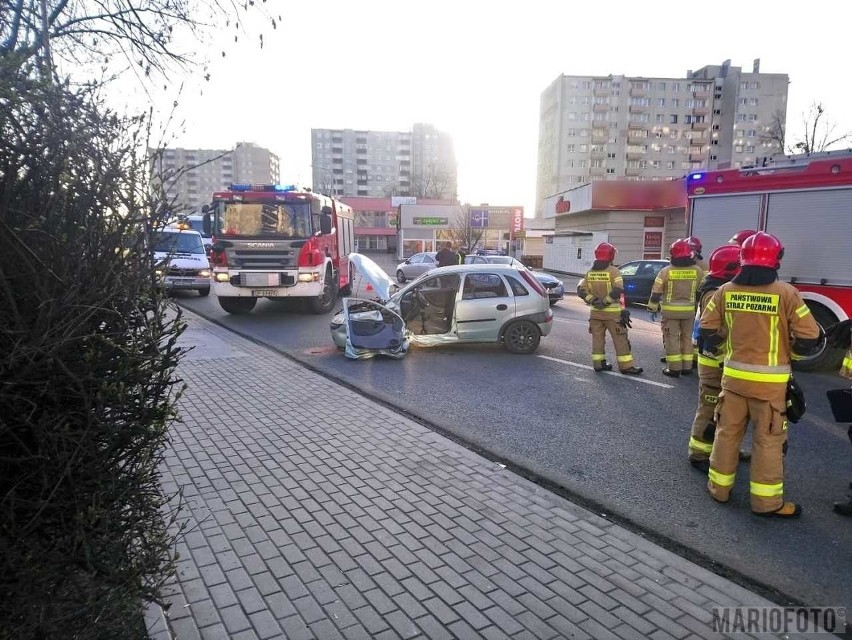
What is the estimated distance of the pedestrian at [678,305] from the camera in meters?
7.80

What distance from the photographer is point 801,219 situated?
8352 mm

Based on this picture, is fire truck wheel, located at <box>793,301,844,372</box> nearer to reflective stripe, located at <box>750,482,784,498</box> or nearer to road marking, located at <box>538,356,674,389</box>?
road marking, located at <box>538,356,674,389</box>

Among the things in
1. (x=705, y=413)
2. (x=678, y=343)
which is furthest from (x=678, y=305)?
(x=705, y=413)

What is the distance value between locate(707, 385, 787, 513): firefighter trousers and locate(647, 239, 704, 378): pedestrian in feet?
13.1

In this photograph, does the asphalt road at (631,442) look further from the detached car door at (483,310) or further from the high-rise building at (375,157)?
the high-rise building at (375,157)

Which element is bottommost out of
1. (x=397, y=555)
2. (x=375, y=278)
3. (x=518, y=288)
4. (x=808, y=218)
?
(x=397, y=555)

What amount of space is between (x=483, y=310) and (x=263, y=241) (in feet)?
19.4

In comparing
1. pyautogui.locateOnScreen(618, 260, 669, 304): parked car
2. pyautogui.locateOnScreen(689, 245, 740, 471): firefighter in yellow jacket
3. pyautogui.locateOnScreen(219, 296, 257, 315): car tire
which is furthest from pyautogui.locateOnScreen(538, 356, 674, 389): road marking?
pyautogui.locateOnScreen(219, 296, 257, 315): car tire

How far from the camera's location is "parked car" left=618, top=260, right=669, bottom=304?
51.2 feet

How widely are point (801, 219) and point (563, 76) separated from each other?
86.2 m

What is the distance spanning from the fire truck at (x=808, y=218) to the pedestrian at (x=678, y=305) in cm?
177

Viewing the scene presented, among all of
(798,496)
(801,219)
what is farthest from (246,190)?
(798,496)

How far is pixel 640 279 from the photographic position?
1575 cm

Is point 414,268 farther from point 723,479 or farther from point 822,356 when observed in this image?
point 723,479
